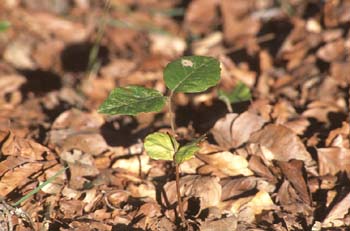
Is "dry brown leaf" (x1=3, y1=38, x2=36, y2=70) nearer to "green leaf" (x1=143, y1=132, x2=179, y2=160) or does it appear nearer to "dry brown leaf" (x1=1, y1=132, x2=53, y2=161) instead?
"dry brown leaf" (x1=1, y1=132, x2=53, y2=161)

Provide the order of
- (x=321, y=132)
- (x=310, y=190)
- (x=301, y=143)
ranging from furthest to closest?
(x=321, y=132)
(x=301, y=143)
(x=310, y=190)

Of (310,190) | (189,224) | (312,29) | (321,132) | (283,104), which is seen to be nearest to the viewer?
(189,224)

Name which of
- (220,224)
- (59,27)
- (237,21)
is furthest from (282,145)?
(59,27)

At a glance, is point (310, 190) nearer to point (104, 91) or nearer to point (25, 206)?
point (25, 206)

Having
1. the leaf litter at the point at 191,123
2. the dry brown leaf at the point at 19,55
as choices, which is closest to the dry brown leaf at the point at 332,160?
the leaf litter at the point at 191,123

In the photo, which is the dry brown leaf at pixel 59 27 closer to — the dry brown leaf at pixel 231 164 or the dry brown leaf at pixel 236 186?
the dry brown leaf at pixel 231 164

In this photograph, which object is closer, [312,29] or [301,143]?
[301,143]

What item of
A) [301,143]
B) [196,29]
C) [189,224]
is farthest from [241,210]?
[196,29]
